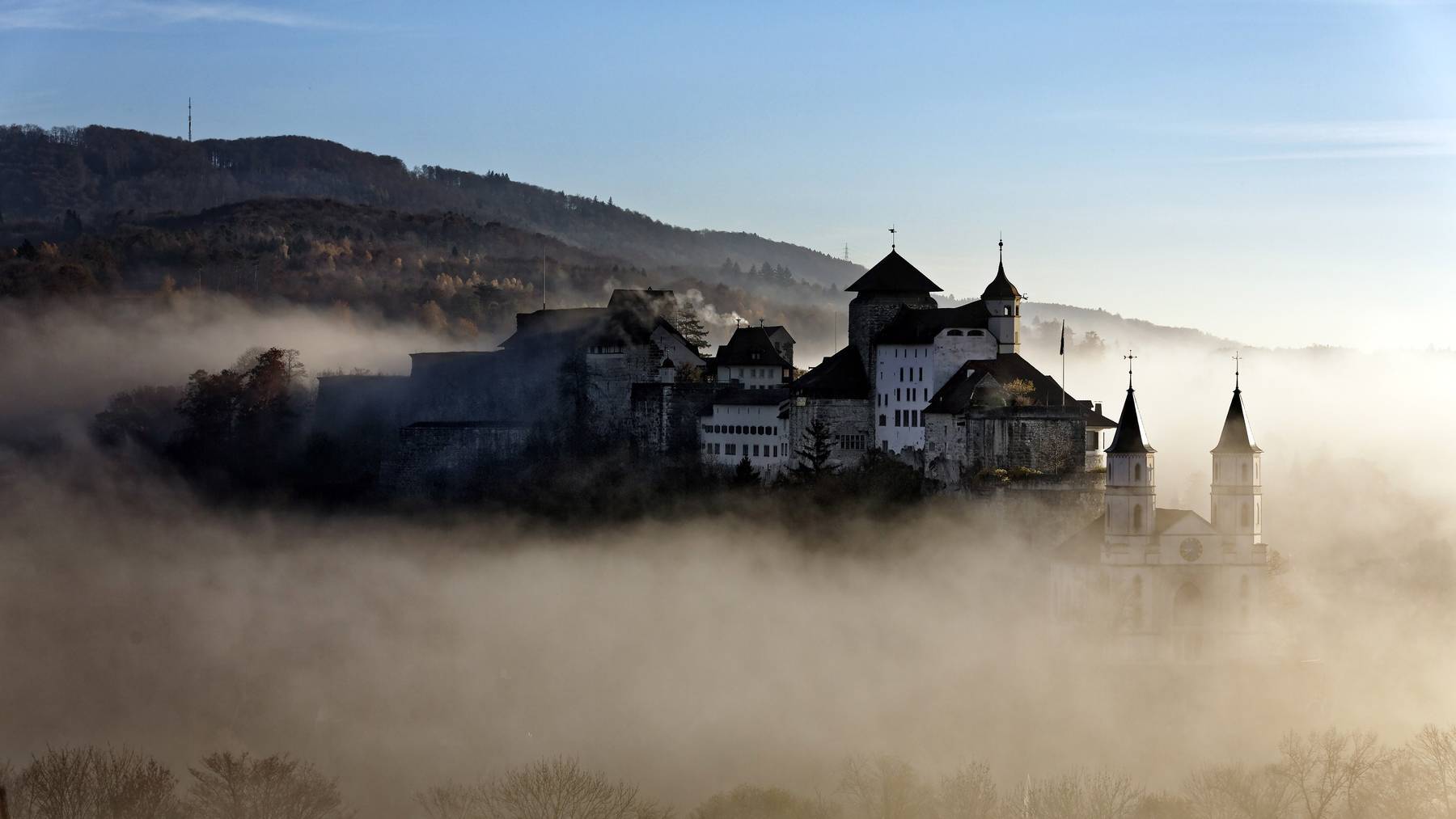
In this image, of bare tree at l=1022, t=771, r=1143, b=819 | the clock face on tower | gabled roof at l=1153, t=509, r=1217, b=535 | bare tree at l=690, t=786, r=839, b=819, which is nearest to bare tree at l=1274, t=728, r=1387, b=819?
bare tree at l=1022, t=771, r=1143, b=819

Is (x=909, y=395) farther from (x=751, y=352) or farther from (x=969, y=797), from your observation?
(x=969, y=797)

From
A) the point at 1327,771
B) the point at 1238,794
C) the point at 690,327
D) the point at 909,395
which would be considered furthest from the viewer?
the point at 690,327

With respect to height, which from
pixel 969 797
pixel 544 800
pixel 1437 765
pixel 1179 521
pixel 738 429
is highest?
pixel 738 429

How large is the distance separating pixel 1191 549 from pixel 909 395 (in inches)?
551

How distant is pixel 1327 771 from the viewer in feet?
198

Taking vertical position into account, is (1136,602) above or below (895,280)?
below

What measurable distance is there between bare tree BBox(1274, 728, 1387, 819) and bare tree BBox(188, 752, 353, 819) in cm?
2831

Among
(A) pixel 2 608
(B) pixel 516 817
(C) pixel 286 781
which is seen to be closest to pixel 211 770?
(C) pixel 286 781

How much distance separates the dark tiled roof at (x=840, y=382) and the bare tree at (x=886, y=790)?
663 inches

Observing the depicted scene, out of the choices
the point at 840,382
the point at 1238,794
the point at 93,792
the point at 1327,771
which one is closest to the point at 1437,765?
the point at 1327,771

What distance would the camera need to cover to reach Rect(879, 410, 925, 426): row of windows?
244ft

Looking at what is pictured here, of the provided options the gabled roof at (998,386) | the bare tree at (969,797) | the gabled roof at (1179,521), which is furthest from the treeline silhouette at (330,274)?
the bare tree at (969,797)

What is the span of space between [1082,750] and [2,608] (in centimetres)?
6021

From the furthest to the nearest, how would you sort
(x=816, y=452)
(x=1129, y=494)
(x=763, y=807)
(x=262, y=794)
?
1. (x=816, y=452)
2. (x=1129, y=494)
3. (x=763, y=807)
4. (x=262, y=794)
